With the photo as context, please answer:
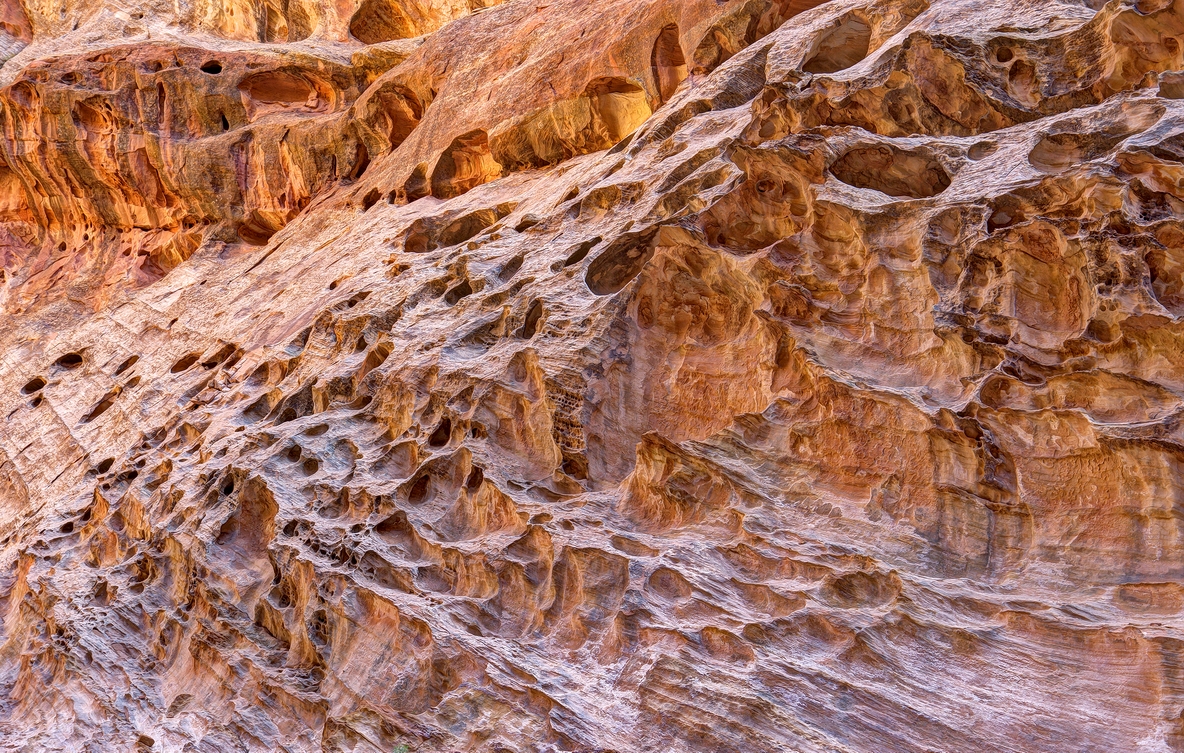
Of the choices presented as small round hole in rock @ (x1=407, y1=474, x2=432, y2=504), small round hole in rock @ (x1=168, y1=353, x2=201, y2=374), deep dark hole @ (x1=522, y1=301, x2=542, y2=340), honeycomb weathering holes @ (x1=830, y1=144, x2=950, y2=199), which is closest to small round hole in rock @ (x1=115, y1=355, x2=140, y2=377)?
small round hole in rock @ (x1=168, y1=353, x2=201, y2=374)

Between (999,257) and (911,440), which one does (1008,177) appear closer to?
(999,257)

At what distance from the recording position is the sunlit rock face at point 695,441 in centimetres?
421

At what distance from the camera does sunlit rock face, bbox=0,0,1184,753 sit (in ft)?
13.8

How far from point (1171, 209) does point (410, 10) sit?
47.8 ft

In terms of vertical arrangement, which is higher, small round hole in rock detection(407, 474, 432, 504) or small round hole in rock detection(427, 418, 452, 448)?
small round hole in rock detection(427, 418, 452, 448)

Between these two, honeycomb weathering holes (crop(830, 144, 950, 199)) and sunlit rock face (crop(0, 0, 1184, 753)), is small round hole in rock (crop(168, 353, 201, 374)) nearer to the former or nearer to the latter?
sunlit rock face (crop(0, 0, 1184, 753))

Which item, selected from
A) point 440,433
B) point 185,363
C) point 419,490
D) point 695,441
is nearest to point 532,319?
point 440,433

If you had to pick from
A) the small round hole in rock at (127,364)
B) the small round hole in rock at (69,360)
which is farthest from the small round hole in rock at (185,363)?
the small round hole in rock at (69,360)

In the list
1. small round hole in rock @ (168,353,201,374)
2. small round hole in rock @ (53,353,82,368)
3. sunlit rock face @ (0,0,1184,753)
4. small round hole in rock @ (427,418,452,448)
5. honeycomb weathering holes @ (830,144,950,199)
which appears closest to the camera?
sunlit rock face @ (0,0,1184,753)

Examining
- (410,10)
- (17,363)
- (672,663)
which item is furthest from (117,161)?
(672,663)

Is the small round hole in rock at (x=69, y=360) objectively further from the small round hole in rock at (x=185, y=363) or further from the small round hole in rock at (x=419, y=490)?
the small round hole in rock at (x=419, y=490)

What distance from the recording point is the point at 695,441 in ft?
17.3

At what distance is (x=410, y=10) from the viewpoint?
16.7 m

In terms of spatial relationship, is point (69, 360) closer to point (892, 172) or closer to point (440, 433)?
point (440, 433)
